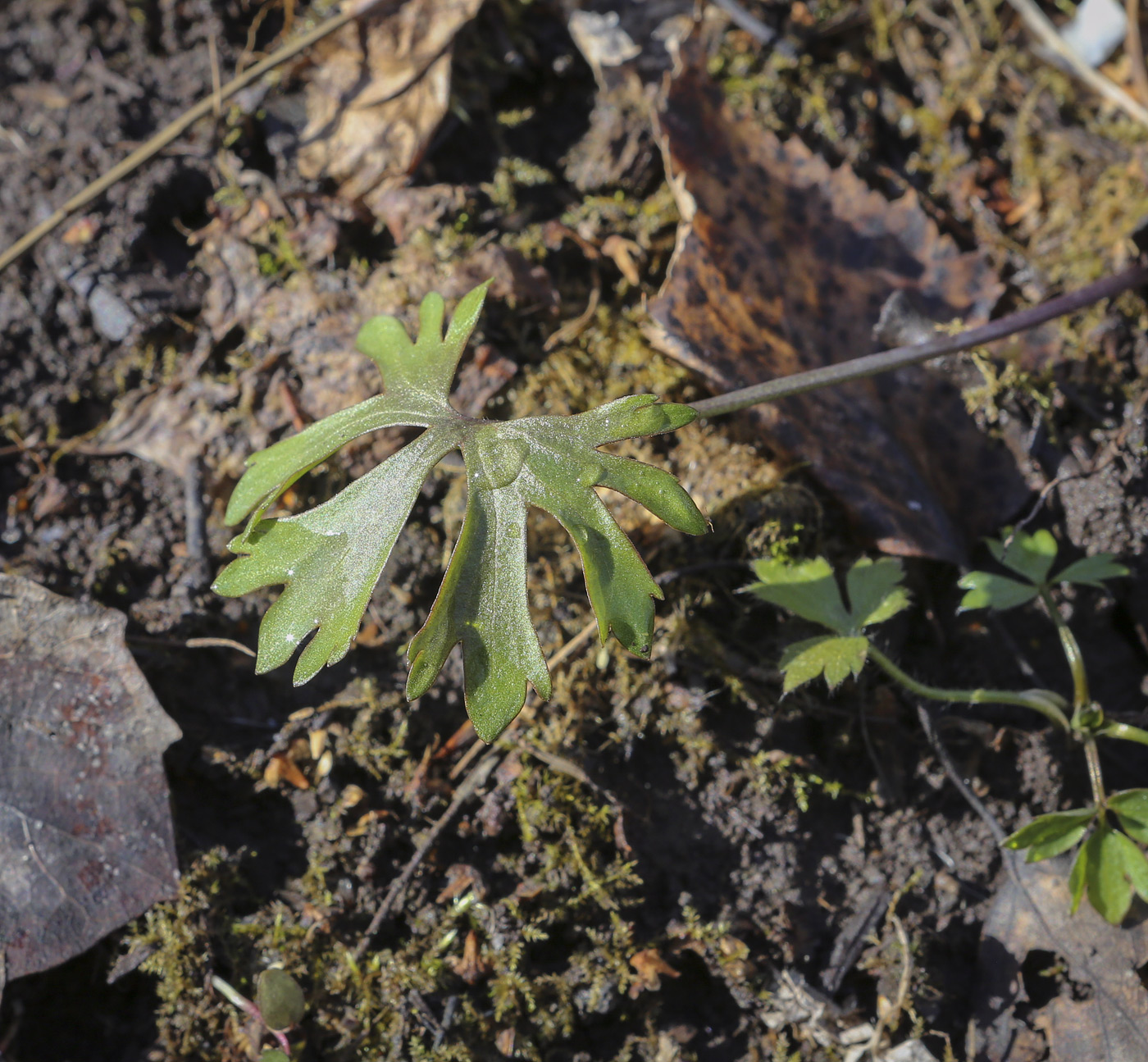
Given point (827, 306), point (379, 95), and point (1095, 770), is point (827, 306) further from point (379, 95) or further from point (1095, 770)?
point (379, 95)

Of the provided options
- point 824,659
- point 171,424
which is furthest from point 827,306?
point 171,424

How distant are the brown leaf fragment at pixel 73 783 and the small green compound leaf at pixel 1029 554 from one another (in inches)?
92.7

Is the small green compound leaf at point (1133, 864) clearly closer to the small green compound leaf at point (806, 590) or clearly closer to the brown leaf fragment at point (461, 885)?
the small green compound leaf at point (806, 590)

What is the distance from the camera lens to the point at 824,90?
3.29 meters

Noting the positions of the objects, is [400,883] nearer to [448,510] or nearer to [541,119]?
[448,510]

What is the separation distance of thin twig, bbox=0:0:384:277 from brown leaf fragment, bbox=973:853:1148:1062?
11.7 feet

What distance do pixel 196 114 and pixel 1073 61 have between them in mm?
3382

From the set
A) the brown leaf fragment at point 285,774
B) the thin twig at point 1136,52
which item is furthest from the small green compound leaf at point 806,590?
the thin twig at point 1136,52

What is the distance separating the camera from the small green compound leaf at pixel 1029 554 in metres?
2.48

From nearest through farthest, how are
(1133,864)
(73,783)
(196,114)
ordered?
(1133,864), (73,783), (196,114)

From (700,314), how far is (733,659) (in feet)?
3.34

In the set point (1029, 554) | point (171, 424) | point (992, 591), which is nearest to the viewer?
point (992, 591)

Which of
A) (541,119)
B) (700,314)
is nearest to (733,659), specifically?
(700,314)

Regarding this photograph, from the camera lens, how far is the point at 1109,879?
2201 mm
